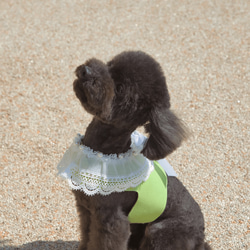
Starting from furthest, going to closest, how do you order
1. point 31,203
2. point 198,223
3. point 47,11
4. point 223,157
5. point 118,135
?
1. point 47,11
2. point 223,157
3. point 31,203
4. point 198,223
5. point 118,135

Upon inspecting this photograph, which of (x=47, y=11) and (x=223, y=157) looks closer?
(x=223, y=157)

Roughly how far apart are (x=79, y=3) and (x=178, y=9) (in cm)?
142

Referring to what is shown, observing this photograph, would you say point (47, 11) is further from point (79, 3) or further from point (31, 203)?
point (31, 203)

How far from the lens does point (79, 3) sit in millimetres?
5617

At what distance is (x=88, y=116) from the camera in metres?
3.91

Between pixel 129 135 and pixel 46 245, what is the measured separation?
1136mm

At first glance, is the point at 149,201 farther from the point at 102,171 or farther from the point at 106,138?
the point at 106,138

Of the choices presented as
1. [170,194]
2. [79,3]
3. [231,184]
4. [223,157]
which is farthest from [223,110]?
[79,3]

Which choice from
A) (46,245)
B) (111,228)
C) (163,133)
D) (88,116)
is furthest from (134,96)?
(88,116)

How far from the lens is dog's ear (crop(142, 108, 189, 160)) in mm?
1927

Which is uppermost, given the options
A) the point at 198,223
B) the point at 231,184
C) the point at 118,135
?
the point at 118,135

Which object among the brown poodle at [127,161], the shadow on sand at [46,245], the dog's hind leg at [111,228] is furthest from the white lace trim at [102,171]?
the shadow on sand at [46,245]

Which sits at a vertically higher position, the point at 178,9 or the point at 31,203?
the point at 178,9

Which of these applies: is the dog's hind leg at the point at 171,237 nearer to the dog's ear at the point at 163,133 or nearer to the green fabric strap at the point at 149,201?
the green fabric strap at the point at 149,201
